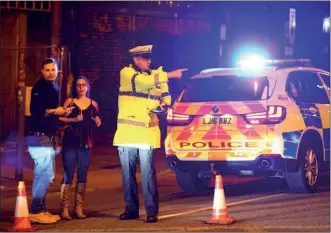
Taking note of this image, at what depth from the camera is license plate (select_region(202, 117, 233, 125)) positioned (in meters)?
11.1

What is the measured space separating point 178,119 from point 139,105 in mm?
2259

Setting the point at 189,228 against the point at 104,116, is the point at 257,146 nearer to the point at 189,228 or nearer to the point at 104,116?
the point at 189,228

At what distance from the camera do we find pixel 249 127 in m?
11.0

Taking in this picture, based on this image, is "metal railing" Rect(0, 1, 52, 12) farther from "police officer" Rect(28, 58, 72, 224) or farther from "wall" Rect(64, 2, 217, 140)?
"police officer" Rect(28, 58, 72, 224)

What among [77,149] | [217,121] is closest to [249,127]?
[217,121]

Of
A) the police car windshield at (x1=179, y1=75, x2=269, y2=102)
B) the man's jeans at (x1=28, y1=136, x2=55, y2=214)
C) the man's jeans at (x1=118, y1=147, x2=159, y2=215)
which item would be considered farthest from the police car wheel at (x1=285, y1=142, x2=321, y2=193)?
the man's jeans at (x1=28, y1=136, x2=55, y2=214)

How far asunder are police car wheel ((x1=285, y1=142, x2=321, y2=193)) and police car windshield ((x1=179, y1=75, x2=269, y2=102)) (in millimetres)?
948

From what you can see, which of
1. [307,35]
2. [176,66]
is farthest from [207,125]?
[307,35]

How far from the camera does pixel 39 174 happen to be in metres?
9.30

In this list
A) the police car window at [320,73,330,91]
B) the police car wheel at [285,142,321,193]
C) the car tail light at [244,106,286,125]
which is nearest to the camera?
the car tail light at [244,106,286,125]

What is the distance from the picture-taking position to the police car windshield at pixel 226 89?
11172mm

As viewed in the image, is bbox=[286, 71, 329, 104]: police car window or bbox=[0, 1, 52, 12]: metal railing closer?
bbox=[286, 71, 329, 104]: police car window

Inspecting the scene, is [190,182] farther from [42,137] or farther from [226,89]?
[42,137]

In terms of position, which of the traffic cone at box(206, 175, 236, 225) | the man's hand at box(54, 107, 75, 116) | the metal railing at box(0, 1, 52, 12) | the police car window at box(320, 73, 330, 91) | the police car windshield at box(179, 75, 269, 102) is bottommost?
the traffic cone at box(206, 175, 236, 225)
